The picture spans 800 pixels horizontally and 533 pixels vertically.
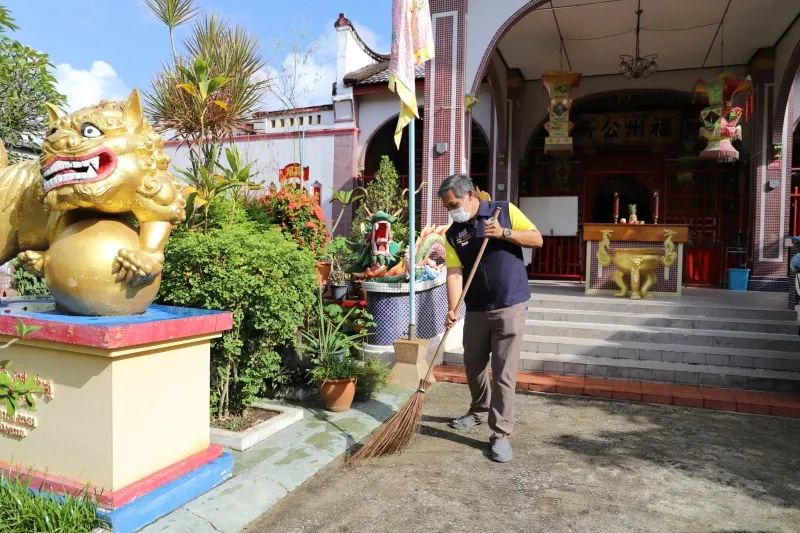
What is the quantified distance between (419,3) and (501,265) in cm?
316

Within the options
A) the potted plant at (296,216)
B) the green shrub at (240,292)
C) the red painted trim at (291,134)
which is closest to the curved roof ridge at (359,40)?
the red painted trim at (291,134)

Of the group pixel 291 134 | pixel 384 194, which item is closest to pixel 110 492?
pixel 384 194

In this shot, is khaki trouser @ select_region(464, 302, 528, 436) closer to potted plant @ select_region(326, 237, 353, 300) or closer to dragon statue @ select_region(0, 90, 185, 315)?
dragon statue @ select_region(0, 90, 185, 315)

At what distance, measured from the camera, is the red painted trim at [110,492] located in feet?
8.13

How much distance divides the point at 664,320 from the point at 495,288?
3.72 m

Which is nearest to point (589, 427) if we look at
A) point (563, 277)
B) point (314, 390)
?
point (314, 390)

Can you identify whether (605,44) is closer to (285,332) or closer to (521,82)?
(521,82)

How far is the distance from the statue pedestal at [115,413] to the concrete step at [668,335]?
460cm

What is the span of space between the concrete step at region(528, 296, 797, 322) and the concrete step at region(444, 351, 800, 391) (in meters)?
1.09

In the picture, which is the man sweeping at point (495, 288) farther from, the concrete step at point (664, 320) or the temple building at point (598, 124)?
the temple building at point (598, 124)

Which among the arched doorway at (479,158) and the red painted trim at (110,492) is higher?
the arched doorway at (479,158)

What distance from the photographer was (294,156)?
1205 cm

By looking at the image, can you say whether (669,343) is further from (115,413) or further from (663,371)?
(115,413)

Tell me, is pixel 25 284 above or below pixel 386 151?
below
